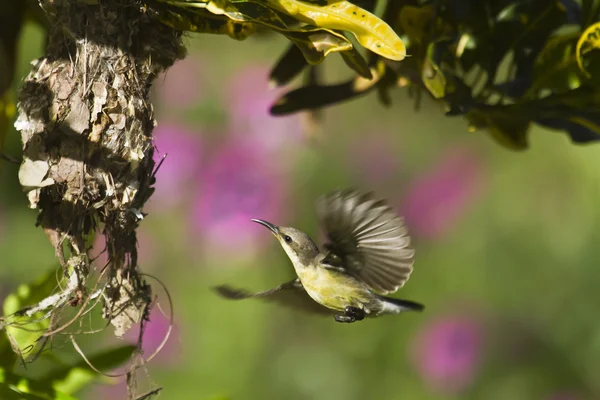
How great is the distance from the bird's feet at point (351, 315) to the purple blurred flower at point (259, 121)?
199cm

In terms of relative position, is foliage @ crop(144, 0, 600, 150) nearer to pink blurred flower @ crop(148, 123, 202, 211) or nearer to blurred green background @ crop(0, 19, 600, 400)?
blurred green background @ crop(0, 19, 600, 400)

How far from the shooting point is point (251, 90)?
335 centimetres

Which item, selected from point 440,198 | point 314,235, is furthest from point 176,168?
point 440,198

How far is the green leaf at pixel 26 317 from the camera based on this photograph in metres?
0.98

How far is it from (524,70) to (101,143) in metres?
0.55

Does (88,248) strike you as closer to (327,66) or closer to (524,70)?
(524,70)

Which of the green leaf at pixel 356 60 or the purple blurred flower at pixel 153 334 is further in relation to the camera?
the purple blurred flower at pixel 153 334

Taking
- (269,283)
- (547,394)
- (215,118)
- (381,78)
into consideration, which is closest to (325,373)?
(269,283)

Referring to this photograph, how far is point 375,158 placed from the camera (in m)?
3.42

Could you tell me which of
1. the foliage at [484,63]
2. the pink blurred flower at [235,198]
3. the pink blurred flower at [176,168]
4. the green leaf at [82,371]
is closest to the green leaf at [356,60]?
the foliage at [484,63]

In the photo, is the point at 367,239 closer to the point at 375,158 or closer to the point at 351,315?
the point at 351,315

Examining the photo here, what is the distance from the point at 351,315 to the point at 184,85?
234cm

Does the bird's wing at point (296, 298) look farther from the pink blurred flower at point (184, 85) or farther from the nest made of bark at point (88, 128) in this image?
the pink blurred flower at point (184, 85)

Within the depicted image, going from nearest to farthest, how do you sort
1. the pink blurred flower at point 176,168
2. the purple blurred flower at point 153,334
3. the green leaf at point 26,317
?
1. the green leaf at point 26,317
2. the purple blurred flower at point 153,334
3. the pink blurred flower at point 176,168
